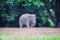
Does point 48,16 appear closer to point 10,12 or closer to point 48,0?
point 48,0

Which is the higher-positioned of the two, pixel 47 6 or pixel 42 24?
pixel 47 6

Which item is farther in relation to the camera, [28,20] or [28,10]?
[28,10]

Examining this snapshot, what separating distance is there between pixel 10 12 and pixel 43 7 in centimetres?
103

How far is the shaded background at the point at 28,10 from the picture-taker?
5.64 m

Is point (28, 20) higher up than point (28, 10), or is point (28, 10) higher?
point (28, 10)

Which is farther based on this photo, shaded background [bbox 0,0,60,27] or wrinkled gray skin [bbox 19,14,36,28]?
shaded background [bbox 0,0,60,27]

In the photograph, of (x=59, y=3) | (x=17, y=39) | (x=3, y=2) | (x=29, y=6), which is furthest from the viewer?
(x=29, y=6)

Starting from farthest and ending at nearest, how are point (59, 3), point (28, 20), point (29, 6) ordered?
point (29, 6), point (28, 20), point (59, 3)

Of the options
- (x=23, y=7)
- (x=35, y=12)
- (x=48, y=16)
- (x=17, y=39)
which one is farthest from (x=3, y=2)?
(x=17, y=39)

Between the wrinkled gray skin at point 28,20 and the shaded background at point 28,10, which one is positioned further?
the shaded background at point 28,10

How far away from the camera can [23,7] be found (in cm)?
584

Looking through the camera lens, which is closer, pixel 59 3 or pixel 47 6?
pixel 59 3

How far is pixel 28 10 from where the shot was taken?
5.92 m

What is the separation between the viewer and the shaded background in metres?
5.64
